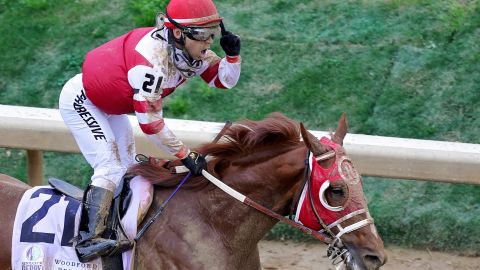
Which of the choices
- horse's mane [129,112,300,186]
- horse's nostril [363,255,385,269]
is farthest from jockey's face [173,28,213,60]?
horse's nostril [363,255,385,269]

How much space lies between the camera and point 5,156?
866 centimetres

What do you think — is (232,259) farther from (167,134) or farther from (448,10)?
(448,10)

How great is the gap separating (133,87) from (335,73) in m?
4.44

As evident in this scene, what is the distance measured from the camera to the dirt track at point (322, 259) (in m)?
7.38

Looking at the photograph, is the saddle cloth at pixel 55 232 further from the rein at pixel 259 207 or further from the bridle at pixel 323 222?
the bridle at pixel 323 222

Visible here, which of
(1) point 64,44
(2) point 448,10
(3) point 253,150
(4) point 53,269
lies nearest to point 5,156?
(1) point 64,44

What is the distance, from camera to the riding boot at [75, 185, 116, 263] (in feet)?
16.3

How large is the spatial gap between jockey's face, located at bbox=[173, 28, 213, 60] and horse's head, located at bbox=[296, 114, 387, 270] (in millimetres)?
849

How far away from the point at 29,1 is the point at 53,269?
5631 mm

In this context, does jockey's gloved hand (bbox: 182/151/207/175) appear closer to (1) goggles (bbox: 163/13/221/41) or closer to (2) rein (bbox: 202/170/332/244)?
(2) rein (bbox: 202/170/332/244)

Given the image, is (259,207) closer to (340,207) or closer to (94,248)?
(340,207)

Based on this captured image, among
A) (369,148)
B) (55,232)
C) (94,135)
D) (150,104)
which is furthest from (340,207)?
(369,148)

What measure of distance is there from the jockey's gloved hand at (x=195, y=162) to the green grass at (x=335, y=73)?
2948 mm

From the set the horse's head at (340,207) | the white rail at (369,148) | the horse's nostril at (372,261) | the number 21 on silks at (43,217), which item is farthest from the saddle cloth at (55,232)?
the white rail at (369,148)
